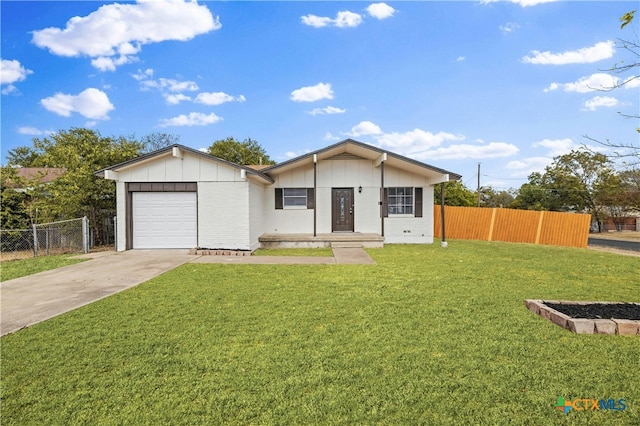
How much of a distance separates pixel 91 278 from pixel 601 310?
9.09 meters

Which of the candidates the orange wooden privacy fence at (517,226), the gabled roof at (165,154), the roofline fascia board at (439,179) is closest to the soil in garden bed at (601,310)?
the roofline fascia board at (439,179)

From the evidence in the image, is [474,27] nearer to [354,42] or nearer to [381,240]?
[354,42]

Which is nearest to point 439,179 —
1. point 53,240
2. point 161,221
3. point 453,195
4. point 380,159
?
point 380,159

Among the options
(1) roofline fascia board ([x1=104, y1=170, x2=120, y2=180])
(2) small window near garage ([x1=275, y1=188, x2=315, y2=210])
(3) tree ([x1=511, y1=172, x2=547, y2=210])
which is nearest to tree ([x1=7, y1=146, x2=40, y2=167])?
(1) roofline fascia board ([x1=104, y1=170, x2=120, y2=180])

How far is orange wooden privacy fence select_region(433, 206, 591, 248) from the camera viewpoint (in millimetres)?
15625

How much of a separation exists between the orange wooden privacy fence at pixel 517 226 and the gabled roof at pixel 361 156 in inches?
203

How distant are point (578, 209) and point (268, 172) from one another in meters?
33.4

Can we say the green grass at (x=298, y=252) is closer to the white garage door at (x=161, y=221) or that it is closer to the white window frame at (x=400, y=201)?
the white garage door at (x=161, y=221)

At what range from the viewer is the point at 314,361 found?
10.2 feet

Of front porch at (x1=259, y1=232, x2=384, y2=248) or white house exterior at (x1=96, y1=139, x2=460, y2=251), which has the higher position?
white house exterior at (x1=96, y1=139, x2=460, y2=251)

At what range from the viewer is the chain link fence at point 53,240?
1135cm

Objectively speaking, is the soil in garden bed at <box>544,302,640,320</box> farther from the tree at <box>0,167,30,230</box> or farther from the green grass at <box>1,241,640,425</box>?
the tree at <box>0,167,30,230</box>

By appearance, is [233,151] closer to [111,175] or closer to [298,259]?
[111,175]

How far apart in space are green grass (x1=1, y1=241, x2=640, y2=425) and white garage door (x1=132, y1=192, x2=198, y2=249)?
5884mm
